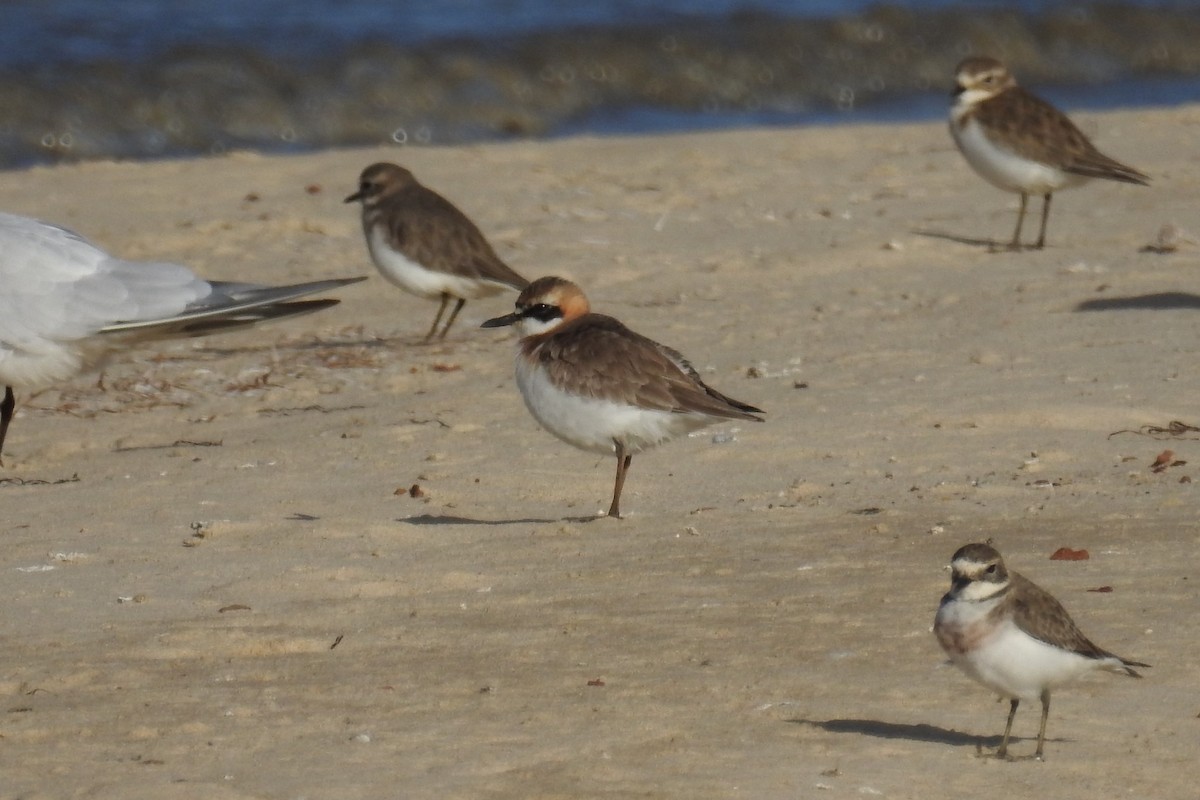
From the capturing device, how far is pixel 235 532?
720 centimetres

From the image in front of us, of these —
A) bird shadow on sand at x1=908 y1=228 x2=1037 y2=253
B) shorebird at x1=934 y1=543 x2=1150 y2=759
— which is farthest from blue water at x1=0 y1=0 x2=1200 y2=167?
shorebird at x1=934 y1=543 x2=1150 y2=759

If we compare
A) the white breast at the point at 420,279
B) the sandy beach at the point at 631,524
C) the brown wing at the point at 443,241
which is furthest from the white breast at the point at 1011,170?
the white breast at the point at 420,279

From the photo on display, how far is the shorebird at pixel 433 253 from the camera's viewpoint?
11.0 m

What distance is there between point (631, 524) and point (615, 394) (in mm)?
468

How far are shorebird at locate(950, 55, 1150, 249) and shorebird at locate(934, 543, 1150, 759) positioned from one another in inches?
284

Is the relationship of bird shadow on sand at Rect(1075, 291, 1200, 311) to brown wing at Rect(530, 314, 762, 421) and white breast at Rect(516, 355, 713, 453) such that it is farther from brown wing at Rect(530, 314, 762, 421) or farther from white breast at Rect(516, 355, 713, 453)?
white breast at Rect(516, 355, 713, 453)

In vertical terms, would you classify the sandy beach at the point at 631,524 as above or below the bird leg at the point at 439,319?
above

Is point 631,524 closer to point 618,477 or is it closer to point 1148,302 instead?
point 618,477

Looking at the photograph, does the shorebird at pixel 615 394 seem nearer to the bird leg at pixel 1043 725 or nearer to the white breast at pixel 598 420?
the white breast at pixel 598 420

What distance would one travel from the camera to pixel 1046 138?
12.6m

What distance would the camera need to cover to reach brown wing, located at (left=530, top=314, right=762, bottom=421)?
23.8 feet

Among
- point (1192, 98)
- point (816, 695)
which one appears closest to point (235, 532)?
point (816, 695)

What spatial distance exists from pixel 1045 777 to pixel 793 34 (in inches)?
848

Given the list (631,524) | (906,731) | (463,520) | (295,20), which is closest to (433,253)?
(463,520)
